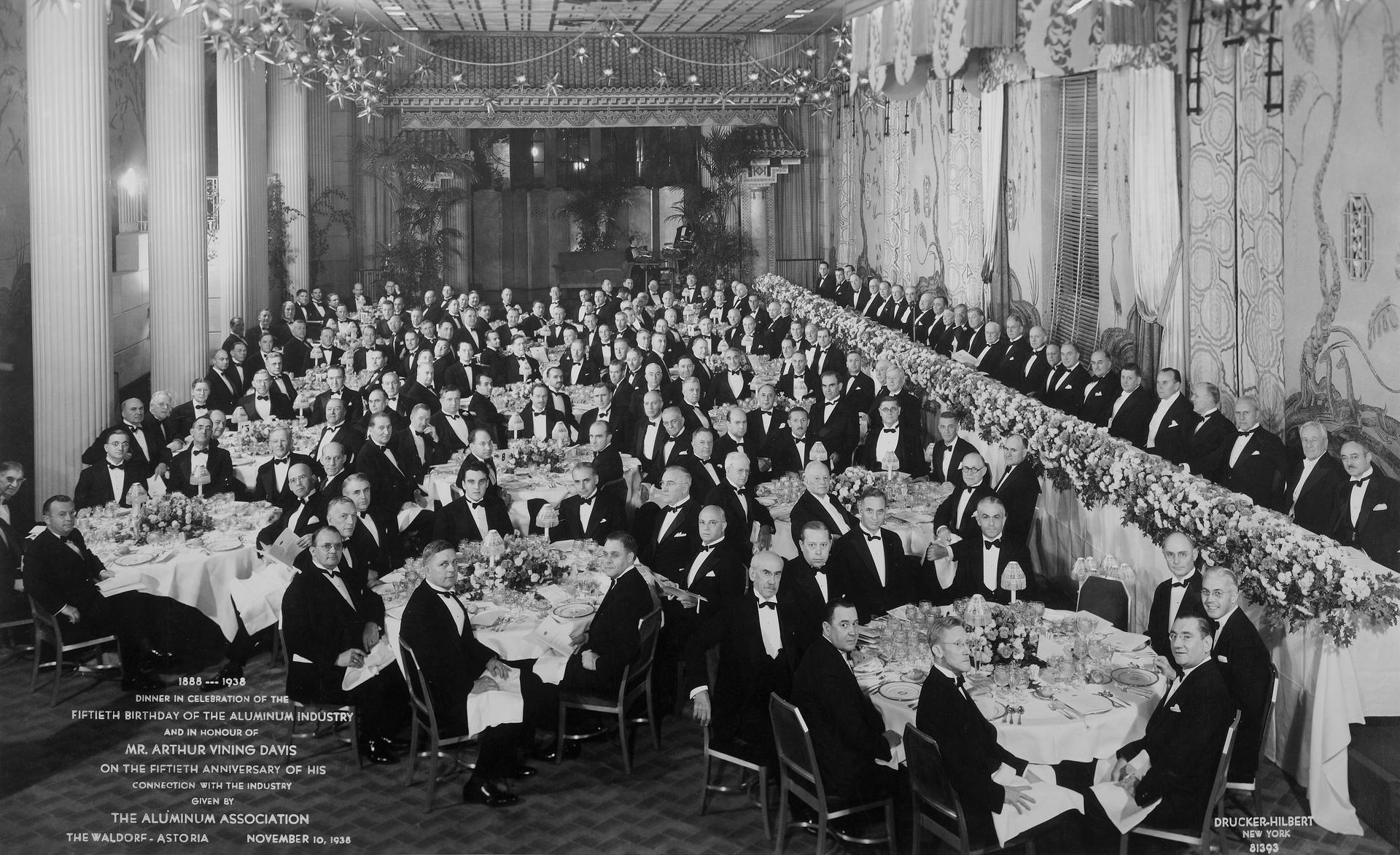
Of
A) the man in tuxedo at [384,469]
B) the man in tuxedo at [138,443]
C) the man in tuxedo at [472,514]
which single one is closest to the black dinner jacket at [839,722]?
the man in tuxedo at [472,514]

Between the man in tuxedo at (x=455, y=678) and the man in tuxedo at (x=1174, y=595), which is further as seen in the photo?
the man in tuxedo at (x=1174, y=595)

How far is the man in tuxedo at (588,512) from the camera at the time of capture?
874 centimetres

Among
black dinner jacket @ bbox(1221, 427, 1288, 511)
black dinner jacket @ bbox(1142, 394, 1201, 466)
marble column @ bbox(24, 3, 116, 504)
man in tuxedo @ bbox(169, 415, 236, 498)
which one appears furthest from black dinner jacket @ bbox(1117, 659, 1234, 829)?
marble column @ bbox(24, 3, 116, 504)

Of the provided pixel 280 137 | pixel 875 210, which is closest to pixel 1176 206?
pixel 875 210

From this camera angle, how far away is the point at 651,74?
80.8 ft

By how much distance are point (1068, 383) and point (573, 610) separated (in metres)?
6.83

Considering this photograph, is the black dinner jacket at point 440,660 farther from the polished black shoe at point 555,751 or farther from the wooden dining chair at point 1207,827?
the wooden dining chair at point 1207,827

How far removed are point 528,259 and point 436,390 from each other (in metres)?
14.6

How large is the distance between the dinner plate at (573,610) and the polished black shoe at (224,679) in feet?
7.25

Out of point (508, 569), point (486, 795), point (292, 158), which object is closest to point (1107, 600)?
point (508, 569)

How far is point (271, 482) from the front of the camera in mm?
9695

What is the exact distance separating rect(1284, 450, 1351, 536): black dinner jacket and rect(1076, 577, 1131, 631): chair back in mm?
1866

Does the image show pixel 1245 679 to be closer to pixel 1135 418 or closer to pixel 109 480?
pixel 1135 418

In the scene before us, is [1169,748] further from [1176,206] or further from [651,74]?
[651,74]
